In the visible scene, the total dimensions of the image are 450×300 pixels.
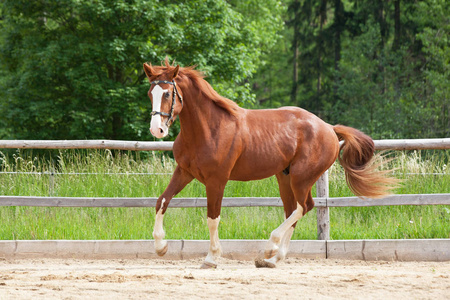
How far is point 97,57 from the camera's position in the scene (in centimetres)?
1667

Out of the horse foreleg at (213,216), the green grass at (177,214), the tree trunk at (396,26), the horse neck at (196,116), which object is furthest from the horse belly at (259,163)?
the tree trunk at (396,26)

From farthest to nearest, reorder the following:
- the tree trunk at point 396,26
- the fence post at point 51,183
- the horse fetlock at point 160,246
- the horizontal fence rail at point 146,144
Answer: the tree trunk at point 396,26
the fence post at point 51,183
the horizontal fence rail at point 146,144
the horse fetlock at point 160,246

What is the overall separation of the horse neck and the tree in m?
10.1

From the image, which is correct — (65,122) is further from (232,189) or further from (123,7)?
(232,189)

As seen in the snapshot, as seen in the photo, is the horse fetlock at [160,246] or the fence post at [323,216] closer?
the horse fetlock at [160,246]

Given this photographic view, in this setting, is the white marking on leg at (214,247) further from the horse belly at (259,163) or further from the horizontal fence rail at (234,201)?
the horizontal fence rail at (234,201)

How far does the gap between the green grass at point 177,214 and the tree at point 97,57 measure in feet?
26.2

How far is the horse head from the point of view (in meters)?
5.00

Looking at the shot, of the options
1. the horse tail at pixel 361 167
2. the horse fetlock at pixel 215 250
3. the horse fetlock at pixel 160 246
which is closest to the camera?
the horse fetlock at pixel 160 246

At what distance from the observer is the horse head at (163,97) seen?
197 inches

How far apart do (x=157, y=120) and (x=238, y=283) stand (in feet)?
5.08

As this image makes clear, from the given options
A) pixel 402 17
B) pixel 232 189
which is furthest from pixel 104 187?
pixel 402 17

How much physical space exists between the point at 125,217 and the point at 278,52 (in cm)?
2692

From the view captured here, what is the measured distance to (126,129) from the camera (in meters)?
16.1
